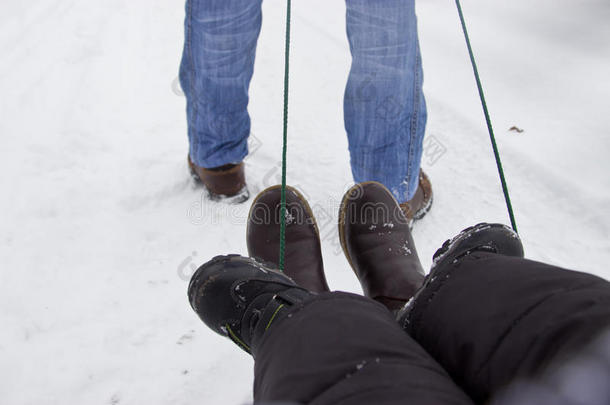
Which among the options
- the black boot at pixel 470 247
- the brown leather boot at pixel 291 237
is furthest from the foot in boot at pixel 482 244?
the brown leather boot at pixel 291 237

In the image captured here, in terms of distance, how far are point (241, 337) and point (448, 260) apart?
31cm

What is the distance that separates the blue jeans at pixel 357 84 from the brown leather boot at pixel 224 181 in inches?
1.1

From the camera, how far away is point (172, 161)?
1291 millimetres

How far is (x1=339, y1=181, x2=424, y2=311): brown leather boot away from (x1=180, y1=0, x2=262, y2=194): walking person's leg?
366 millimetres

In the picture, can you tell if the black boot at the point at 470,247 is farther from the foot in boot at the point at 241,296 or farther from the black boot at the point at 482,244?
the foot in boot at the point at 241,296

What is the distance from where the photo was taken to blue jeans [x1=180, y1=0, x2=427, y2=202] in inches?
35.4

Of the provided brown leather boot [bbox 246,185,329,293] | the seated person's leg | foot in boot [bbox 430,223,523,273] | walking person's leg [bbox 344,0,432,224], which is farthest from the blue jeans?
the seated person's leg

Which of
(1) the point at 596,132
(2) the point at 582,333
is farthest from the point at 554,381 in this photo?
(1) the point at 596,132

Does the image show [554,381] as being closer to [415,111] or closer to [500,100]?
[415,111]

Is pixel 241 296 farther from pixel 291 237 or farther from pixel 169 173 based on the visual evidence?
pixel 169 173

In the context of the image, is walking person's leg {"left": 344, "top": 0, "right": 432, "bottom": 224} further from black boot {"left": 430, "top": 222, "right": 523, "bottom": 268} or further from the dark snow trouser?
the dark snow trouser

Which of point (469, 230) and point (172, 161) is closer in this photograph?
point (469, 230)

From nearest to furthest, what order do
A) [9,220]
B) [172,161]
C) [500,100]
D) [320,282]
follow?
[320,282] → [9,220] → [172,161] → [500,100]

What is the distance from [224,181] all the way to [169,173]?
229mm
